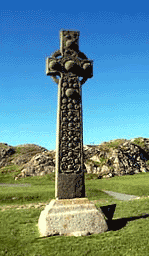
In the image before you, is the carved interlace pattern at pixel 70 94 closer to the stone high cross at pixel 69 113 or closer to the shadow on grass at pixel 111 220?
the stone high cross at pixel 69 113

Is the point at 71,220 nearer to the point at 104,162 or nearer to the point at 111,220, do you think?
the point at 111,220

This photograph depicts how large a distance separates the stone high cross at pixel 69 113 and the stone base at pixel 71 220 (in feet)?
1.61

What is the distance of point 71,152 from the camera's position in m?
7.66

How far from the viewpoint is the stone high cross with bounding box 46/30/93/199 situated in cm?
743

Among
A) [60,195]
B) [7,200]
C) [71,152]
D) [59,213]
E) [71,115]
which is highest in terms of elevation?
[71,115]

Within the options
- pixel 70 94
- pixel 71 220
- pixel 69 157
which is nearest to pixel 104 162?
pixel 69 157

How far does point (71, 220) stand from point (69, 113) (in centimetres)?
362

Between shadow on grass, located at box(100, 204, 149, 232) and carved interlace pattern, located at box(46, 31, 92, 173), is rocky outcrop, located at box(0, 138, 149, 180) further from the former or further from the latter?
carved interlace pattern, located at box(46, 31, 92, 173)

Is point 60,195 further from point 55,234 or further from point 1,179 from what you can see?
point 1,179

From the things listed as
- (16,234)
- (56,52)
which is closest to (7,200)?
(16,234)

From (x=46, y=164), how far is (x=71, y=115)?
76.9ft

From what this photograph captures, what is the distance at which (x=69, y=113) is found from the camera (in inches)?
309

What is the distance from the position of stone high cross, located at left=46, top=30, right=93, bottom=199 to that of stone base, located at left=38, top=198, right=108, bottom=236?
19.3 inches

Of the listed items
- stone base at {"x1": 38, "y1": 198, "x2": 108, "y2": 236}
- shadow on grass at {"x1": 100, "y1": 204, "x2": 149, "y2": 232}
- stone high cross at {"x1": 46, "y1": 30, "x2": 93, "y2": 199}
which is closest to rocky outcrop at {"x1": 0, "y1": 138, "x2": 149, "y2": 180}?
shadow on grass at {"x1": 100, "y1": 204, "x2": 149, "y2": 232}
